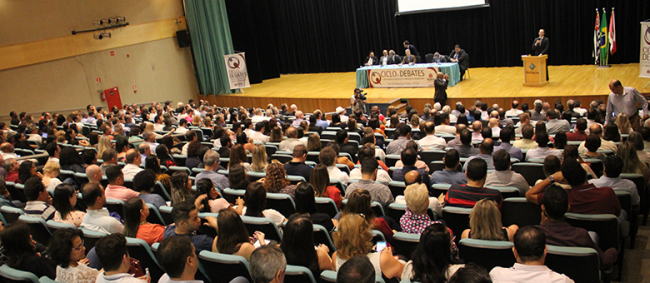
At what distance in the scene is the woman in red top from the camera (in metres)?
4.21

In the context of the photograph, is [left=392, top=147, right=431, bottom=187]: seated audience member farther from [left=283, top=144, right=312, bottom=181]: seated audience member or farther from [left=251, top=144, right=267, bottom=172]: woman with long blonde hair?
[left=251, top=144, right=267, bottom=172]: woman with long blonde hair

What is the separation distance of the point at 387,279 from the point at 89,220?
8.23 feet

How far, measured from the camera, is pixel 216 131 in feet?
24.2

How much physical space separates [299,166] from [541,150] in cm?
272

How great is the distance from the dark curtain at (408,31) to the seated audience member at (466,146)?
9960mm

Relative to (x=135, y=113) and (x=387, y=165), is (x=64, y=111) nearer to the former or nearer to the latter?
(x=135, y=113)

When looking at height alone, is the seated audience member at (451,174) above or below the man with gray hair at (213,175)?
below

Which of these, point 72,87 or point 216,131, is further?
point 72,87

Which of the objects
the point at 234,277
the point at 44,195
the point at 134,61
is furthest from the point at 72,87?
the point at 234,277

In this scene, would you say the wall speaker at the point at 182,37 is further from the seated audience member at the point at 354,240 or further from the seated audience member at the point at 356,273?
the seated audience member at the point at 356,273

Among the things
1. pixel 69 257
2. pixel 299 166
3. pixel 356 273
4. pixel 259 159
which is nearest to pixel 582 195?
pixel 356 273

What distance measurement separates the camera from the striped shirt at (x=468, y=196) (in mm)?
3822

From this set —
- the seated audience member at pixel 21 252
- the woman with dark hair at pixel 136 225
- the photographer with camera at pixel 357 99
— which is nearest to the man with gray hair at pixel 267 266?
the woman with dark hair at pixel 136 225

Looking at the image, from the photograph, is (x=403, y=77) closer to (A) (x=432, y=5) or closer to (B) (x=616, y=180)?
(A) (x=432, y=5)
